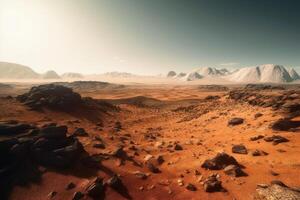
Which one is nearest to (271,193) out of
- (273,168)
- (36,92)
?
(273,168)

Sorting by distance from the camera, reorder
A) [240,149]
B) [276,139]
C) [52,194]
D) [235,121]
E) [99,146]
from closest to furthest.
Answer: [52,194] < [240,149] < [276,139] < [99,146] < [235,121]

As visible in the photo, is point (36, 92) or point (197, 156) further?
point (36, 92)

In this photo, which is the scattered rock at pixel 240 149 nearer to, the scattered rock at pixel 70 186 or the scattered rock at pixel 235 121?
the scattered rock at pixel 235 121

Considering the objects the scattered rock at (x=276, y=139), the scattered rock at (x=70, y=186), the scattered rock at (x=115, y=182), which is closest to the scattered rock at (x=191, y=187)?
the scattered rock at (x=115, y=182)

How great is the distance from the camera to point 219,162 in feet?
42.5

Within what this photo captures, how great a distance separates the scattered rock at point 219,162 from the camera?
A: 12641 millimetres

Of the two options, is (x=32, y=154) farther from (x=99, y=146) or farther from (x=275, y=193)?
(x=275, y=193)

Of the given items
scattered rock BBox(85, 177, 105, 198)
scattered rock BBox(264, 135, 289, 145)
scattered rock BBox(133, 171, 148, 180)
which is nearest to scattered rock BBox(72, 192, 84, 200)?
scattered rock BBox(85, 177, 105, 198)

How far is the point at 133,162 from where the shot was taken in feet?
47.6

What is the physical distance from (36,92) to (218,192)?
116ft

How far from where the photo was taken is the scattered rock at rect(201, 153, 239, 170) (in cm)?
1264

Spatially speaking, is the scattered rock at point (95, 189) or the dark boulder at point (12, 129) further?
the dark boulder at point (12, 129)

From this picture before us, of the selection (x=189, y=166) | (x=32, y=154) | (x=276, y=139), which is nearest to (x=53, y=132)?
(x=32, y=154)

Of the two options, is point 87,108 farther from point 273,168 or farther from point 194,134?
point 273,168
